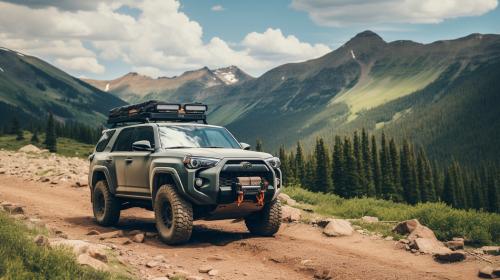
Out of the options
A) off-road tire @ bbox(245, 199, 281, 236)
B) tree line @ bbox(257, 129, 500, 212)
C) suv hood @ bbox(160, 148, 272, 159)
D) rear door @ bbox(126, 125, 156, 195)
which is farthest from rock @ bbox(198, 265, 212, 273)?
tree line @ bbox(257, 129, 500, 212)

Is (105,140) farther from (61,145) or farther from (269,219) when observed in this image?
(61,145)

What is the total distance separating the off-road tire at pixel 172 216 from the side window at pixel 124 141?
8.34 feet

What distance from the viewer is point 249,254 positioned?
Answer: 10.1 m

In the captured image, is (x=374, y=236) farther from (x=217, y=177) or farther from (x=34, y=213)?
(x=34, y=213)

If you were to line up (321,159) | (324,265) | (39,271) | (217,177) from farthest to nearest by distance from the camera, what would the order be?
(321,159)
(217,177)
(324,265)
(39,271)

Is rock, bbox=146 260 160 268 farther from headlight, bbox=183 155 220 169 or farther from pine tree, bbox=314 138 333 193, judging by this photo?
pine tree, bbox=314 138 333 193

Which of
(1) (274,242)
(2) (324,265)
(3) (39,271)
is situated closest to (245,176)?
(1) (274,242)

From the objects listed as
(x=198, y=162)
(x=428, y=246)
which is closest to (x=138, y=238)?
(x=198, y=162)

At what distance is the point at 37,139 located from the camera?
11781 cm

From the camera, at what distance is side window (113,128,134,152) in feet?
42.4

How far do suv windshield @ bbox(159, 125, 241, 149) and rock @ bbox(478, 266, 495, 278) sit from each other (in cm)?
632

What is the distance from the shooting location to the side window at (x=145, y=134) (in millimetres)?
11891

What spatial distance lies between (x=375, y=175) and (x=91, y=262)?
9963cm

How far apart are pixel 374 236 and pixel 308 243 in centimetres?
204
